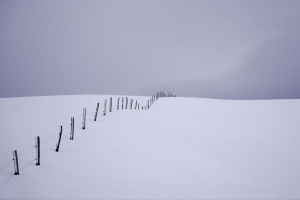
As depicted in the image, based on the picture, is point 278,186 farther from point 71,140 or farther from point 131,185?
point 71,140

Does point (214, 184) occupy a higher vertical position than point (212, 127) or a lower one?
lower

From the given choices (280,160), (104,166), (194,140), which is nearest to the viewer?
(104,166)

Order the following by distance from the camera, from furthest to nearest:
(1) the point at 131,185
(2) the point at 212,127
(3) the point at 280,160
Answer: (2) the point at 212,127
(3) the point at 280,160
(1) the point at 131,185

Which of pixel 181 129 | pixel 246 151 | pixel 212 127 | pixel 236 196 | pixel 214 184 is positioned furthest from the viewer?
pixel 212 127

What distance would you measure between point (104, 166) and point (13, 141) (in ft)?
26.2

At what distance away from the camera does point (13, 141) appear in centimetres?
1518

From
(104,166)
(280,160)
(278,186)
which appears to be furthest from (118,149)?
(280,160)

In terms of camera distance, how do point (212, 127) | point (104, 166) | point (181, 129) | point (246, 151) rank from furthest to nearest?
1. point (212, 127)
2. point (181, 129)
3. point (246, 151)
4. point (104, 166)

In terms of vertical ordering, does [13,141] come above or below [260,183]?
above

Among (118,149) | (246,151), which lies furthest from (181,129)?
(118,149)

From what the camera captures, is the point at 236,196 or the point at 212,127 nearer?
the point at 236,196

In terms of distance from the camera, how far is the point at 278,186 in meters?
9.83

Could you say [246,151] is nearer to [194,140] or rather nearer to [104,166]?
[194,140]

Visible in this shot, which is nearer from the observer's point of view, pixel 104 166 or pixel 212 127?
pixel 104 166
